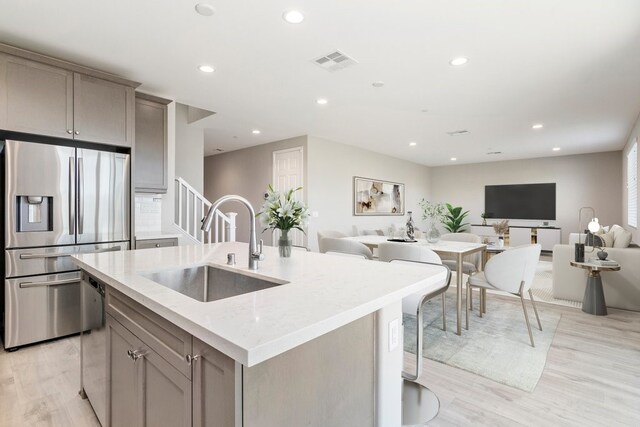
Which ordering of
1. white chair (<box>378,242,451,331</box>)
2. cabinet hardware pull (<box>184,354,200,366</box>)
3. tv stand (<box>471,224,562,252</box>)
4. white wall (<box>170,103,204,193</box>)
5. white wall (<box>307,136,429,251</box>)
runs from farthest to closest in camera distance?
1. tv stand (<box>471,224,562,252</box>)
2. white wall (<box>307,136,429,251</box>)
3. white wall (<box>170,103,204,193</box>)
4. white chair (<box>378,242,451,331</box>)
5. cabinet hardware pull (<box>184,354,200,366</box>)

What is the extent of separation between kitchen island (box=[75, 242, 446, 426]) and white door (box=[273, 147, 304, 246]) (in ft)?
14.8

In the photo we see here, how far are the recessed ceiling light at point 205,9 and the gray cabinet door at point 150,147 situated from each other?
1.80 m

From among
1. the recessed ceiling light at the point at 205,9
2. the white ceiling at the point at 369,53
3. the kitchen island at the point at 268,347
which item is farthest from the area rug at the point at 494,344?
the recessed ceiling light at the point at 205,9

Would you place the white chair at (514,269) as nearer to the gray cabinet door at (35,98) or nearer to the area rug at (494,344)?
the area rug at (494,344)

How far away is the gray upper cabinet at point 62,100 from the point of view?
2539 mm

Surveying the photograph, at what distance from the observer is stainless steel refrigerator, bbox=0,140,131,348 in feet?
8.36

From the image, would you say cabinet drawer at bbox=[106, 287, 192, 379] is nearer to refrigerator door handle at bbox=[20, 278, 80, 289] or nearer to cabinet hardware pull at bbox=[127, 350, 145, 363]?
cabinet hardware pull at bbox=[127, 350, 145, 363]

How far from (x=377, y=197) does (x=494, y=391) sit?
18.9 ft

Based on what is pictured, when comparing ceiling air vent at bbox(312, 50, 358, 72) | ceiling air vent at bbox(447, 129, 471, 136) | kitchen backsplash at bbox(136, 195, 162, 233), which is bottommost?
kitchen backsplash at bbox(136, 195, 162, 233)

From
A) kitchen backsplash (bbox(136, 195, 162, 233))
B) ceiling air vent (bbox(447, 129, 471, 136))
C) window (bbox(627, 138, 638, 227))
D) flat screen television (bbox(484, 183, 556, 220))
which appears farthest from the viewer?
flat screen television (bbox(484, 183, 556, 220))

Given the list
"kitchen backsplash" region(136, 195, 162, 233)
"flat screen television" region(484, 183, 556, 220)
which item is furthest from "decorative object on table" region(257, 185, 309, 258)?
"flat screen television" region(484, 183, 556, 220)

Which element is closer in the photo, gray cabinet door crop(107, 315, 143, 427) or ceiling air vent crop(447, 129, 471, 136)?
gray cabinet door crop(107, 315, 143, 427)

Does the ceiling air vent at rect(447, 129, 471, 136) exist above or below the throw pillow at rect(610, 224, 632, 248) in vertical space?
above

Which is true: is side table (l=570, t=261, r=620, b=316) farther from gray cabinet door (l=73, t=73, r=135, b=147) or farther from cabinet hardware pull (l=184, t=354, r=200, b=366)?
gray cabinet door (l=73, t=73, r=135, b=147)
